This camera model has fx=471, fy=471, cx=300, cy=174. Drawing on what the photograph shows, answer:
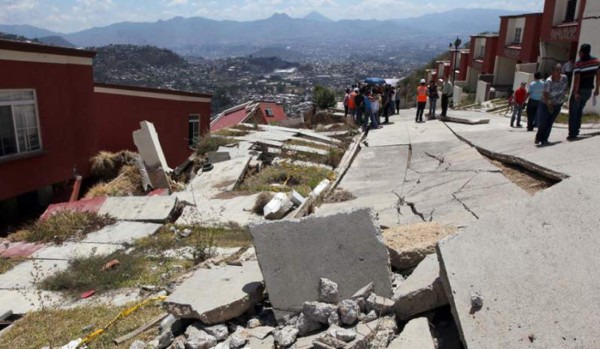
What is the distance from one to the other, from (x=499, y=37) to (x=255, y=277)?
34.7 metres

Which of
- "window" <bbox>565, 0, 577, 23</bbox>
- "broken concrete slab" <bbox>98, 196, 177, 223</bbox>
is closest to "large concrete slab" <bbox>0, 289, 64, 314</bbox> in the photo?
"broken concrete slab" <bbox>98, 196, 177, 223</bbox>

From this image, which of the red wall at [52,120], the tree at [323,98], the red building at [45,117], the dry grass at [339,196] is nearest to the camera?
the dry grass at [339,196]

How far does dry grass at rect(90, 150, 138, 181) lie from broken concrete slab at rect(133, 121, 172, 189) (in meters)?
0.74

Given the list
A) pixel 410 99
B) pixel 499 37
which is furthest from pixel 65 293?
pixel 410 99

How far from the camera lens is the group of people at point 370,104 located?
15312 mm

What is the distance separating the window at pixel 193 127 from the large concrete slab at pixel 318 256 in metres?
17.0

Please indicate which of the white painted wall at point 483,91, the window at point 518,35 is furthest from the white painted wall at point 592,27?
the window at point 518,35

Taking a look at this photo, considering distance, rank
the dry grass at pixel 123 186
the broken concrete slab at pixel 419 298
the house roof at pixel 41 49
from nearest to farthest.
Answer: the broken concrete slab at pixel 419 298, the house roof at pixel 41 49, the dry grass at pixel 123 186

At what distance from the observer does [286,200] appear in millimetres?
8477

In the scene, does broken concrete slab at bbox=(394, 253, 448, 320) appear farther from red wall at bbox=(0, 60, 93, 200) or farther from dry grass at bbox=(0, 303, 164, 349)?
red wall at bbox=(0, 60, 93, 200)

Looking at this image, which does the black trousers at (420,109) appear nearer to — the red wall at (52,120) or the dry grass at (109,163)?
the dry grass at (109,163)

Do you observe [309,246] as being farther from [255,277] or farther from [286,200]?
[286,200]

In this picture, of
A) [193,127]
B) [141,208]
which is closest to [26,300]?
[141,208]

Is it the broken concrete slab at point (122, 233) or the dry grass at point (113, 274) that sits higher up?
the dry grass at point (113, 274)
